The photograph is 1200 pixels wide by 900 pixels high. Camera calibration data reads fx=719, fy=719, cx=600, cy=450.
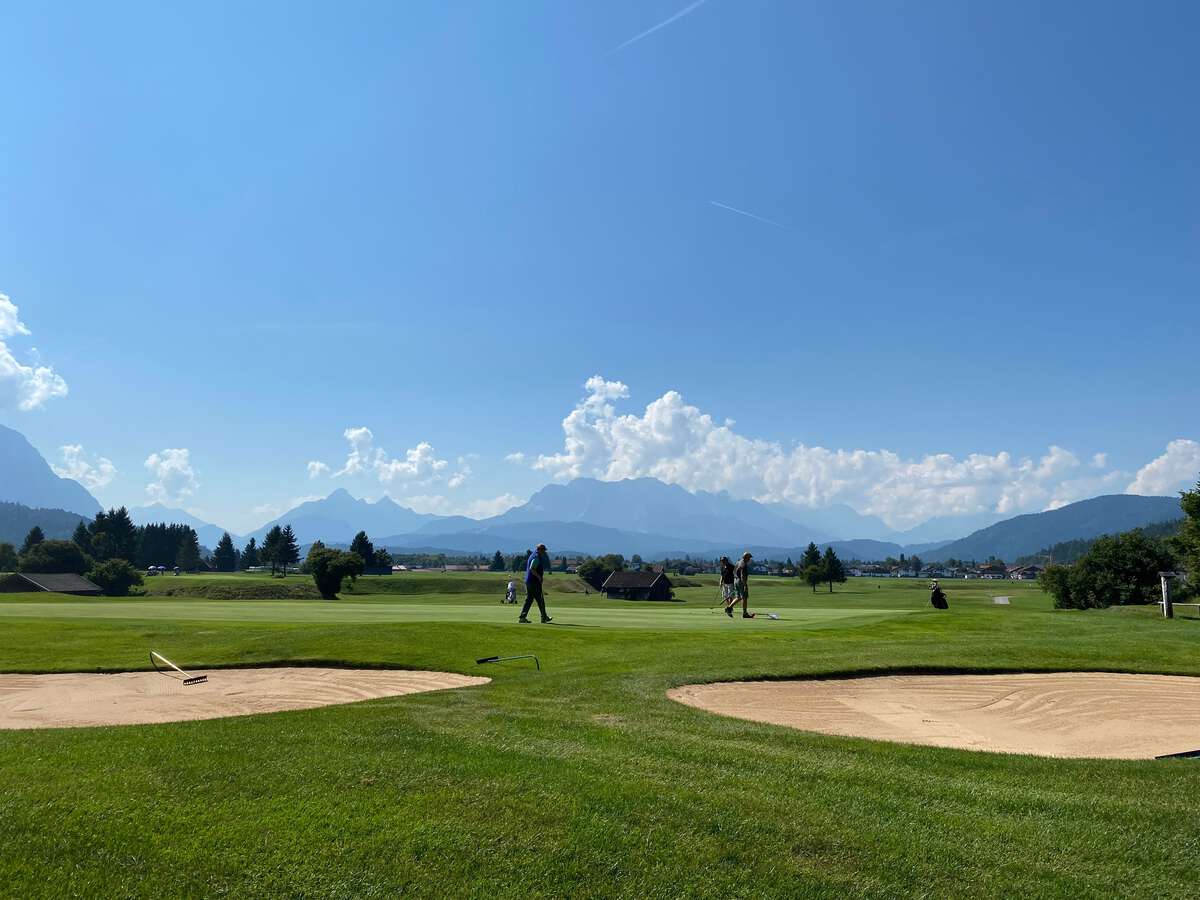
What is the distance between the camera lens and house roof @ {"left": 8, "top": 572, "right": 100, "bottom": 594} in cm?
9669

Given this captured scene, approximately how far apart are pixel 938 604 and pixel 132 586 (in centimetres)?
10935

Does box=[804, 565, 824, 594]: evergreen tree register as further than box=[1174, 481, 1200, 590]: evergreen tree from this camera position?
Yes

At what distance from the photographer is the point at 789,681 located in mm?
14930

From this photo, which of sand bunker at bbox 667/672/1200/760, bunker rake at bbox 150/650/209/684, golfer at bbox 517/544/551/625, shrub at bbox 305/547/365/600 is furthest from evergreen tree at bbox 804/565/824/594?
bunker rake at bbox 150/650/209/684

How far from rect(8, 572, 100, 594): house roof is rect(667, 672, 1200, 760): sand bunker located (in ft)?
359

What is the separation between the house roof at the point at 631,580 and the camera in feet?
392

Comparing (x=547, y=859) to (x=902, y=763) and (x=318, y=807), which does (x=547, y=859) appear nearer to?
(x=318, y=807)

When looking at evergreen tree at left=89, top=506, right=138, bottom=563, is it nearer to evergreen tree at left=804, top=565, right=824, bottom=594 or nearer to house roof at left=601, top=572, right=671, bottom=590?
house roof at left=601, top=572, right=671, bottom=590

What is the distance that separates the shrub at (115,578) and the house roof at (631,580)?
71.6 metres

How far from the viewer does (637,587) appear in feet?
390

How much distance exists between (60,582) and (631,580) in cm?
8331

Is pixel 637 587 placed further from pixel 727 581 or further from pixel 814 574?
pixel 727 581

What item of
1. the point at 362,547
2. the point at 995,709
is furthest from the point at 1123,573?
the point at 362,547

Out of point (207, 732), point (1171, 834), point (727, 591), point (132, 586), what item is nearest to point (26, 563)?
point (132, 586)
